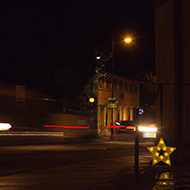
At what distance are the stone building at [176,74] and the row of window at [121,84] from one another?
39.3 meters

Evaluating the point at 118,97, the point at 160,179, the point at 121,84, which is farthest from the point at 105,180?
the point at 121,84

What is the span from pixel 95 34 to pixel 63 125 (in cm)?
1079

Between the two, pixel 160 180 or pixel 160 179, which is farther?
pixel 160 179

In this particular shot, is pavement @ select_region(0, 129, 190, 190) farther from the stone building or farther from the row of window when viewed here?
the row of window

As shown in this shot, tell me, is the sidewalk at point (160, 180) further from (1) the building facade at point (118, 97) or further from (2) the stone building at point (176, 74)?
(1) the building facade at point (118, 97)

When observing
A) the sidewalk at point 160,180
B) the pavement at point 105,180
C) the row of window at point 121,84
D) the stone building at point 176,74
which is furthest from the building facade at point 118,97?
the sidewalk at point 160,180

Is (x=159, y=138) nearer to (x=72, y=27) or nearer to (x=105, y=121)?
(x=72, y=27)

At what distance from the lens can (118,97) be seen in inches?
2164

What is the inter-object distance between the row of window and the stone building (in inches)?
1548

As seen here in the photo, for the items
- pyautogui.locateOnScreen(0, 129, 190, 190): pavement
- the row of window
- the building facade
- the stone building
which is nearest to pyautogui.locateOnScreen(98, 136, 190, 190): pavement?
pyautogui.locateOnScreen(0, 129, 190, 190): pavement

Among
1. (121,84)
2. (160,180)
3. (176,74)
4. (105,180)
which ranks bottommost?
(105,180)

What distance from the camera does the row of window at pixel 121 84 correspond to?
51.6 meters

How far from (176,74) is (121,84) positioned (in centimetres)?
4578

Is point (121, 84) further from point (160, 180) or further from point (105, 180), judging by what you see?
point (160, 180)
